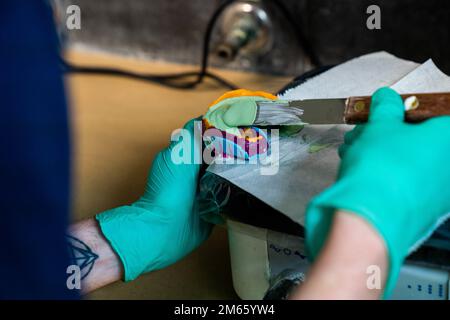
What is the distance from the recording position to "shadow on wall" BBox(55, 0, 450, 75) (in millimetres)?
1090

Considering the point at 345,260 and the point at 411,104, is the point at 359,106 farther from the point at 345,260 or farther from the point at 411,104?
the point at 345,260

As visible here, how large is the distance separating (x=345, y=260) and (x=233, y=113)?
25 centimetres

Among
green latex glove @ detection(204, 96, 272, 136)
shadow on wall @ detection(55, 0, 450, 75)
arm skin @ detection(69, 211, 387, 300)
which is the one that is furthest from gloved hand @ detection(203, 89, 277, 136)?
shadow on wall @ detection(55, 0, 450, 75)

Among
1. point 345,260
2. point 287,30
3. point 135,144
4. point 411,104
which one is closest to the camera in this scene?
point 345,260

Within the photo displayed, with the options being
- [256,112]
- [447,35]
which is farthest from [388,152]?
[447,35]

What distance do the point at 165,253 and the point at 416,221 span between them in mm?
334

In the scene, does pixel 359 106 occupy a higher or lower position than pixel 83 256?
higher

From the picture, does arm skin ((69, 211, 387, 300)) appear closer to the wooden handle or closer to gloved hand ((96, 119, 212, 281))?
the wooden handle

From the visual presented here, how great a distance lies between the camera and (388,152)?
15.2 inches

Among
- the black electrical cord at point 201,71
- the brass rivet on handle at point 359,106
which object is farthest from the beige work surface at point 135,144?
the brass rivet on handle at point 359,106

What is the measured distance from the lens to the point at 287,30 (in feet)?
4.02

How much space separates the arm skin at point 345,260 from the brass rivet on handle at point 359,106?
0.59ft

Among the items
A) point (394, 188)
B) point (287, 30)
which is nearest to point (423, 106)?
point (394, 188)

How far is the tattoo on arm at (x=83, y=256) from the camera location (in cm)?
60
